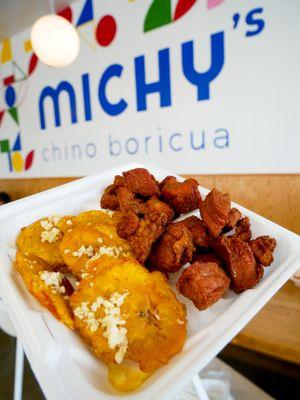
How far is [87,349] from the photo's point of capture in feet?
2.15

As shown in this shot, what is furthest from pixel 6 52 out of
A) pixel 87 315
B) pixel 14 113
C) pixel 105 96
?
pixel 87 315

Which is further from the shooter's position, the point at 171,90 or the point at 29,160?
the point at 29,160

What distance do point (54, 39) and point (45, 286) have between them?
210 centimetres

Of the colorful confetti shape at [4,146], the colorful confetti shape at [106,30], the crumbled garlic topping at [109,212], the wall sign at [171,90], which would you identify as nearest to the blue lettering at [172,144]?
the wall sign at [171,90]

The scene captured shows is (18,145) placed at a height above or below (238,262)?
above

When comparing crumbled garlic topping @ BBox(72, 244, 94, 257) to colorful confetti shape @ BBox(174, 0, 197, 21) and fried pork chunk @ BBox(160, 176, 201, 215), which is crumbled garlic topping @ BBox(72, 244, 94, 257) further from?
colorful confetti shape @ BBox(174, 0, 197, 21)

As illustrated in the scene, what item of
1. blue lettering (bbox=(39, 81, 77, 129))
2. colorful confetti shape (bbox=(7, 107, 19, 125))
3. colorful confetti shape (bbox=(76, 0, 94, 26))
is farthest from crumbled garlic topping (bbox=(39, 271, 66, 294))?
colorful confetti shape (bbox=(7, 107, 19, 125))

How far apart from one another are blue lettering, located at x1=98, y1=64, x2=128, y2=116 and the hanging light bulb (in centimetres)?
67

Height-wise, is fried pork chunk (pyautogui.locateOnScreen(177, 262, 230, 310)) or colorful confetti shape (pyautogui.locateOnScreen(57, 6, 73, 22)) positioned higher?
colorful confetti shape (pyautogui.locateOnScreen(57, 6, 73, 22))

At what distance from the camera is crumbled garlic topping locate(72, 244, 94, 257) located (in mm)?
835

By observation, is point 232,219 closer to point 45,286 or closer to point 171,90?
point 45,286

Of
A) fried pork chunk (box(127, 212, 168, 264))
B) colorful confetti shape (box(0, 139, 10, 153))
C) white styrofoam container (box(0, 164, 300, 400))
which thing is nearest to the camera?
white styrofoam container (box(0, 164, 300, 400))

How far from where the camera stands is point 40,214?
3.64 ft

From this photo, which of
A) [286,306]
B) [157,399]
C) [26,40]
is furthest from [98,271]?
[26,40]
